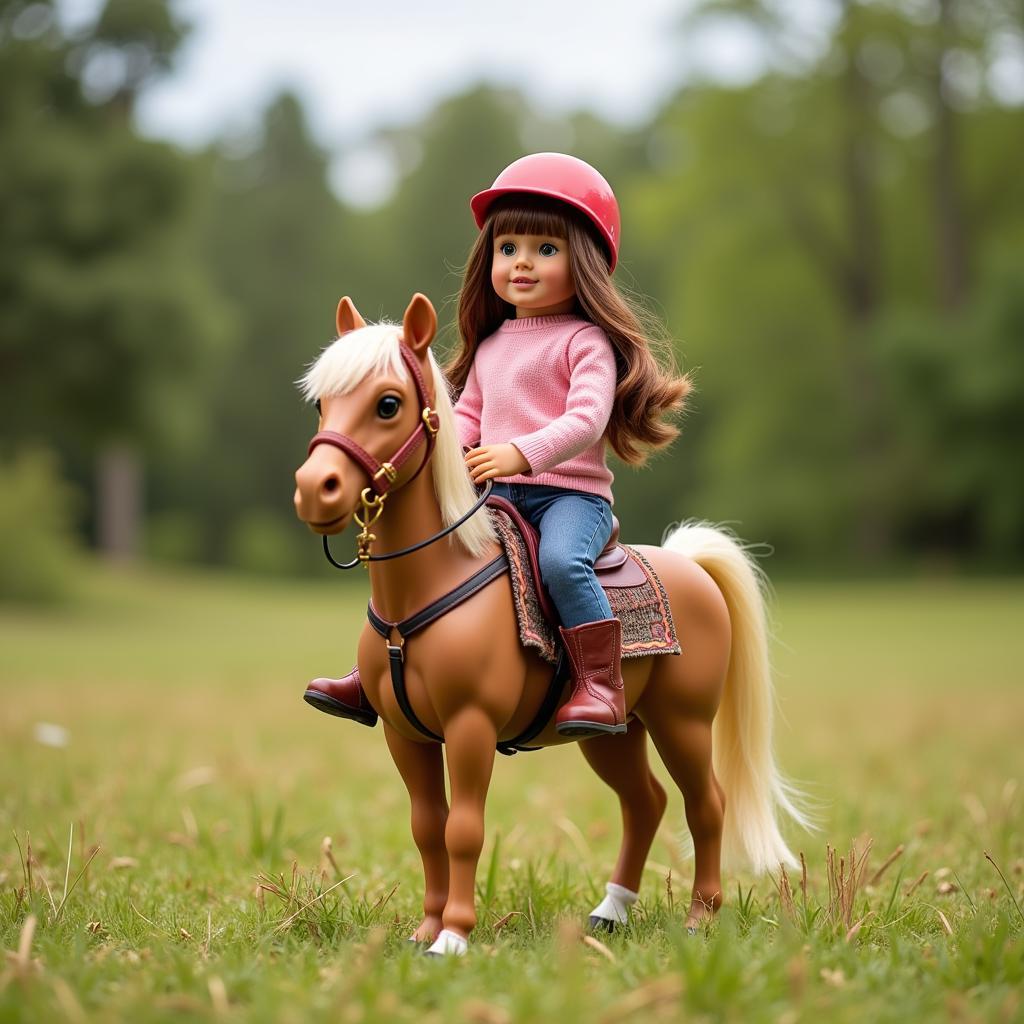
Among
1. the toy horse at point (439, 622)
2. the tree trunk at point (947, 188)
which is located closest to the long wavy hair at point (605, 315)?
the toy horse at point (439, 622)

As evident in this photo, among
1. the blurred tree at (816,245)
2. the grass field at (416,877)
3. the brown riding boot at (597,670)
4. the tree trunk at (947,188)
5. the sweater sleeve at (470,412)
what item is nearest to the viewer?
the grass field at (416,877)

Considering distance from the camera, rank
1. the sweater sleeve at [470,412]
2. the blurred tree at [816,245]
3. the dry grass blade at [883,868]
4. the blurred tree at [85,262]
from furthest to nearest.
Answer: the blurred tree at [816,245], the blurred tree at [85,262], the dry grass blade at [883,868], the sweater sleeve at [470,412]

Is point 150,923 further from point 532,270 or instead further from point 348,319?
point 532,270

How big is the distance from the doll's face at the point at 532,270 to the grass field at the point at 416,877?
6.25 ft

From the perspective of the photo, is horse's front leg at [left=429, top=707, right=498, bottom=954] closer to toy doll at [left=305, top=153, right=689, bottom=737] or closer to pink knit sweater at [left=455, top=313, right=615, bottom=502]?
toy doll at [left=305, top=153, right=689, bottom=737]

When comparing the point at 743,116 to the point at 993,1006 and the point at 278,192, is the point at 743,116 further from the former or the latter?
the point at 993,1006

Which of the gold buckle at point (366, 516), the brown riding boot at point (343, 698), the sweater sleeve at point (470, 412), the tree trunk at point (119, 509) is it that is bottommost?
the tree trunk at point (119, 509)

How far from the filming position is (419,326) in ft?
10.9

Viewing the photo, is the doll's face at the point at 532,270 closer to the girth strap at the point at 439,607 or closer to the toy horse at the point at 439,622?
the toy horse at the point at 439,622

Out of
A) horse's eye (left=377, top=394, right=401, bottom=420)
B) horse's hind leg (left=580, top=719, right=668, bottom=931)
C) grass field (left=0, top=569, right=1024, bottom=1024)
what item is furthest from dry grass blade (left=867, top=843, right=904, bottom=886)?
horse's eye (left=377, top=394, right=401, bottom=420)

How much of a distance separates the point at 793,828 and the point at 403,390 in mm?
3342

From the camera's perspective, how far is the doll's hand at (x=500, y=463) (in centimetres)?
338

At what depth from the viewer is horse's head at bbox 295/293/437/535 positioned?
10.1ft

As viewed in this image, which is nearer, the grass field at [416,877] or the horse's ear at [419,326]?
the grass field at [416,877]
